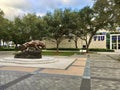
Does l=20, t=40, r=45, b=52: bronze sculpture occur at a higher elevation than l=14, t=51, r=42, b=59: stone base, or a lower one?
higher

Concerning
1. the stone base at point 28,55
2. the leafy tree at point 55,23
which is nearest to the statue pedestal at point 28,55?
the stone base at point 28,55

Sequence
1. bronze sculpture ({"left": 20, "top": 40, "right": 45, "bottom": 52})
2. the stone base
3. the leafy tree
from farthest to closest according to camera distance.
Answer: the leafy tree
bronze sculpture ({"left": 20, "top": 40, "right": 45, "bottom": 52})
the stone base

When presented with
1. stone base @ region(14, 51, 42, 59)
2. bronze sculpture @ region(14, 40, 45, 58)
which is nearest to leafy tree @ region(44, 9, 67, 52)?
bronze sculpture @ region(14, 40, 45, 58)

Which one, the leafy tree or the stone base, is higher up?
the leafy tree

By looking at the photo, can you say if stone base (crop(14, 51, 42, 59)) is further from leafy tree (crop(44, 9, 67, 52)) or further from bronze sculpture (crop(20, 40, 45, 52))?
leafy tree (crop(44, 9, 67, 52))

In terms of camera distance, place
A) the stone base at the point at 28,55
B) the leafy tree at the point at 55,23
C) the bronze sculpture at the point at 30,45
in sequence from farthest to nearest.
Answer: the leafy tree at the point at 55,23
the bronze sculpture at the point at 30,45
the stone base at the point at 28,55

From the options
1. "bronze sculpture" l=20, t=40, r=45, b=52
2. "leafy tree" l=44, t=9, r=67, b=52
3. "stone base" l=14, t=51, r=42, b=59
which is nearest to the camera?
"stone base" l=14, t=51, r=42, b=59

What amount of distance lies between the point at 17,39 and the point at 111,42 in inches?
1066

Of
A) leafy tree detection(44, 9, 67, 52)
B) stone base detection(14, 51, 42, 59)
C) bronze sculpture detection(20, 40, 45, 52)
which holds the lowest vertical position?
stone base detection(14, 51, 42, 59)

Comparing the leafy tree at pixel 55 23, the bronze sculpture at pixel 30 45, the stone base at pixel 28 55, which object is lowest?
the stone base at pixel 28 55

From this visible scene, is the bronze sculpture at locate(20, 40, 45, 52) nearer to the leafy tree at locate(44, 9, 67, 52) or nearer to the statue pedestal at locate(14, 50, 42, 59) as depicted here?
the statue pedestal at locate(14, 50, 42, 59)

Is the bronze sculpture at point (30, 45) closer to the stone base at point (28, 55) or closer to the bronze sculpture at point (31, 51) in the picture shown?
the bronze sculpture at point (31, 51)

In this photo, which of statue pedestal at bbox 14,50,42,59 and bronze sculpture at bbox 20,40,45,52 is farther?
bronze sculpture at bbox 20,40,45,52

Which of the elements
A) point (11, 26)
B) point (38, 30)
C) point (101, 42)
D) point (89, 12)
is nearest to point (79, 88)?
point (89, 12)
